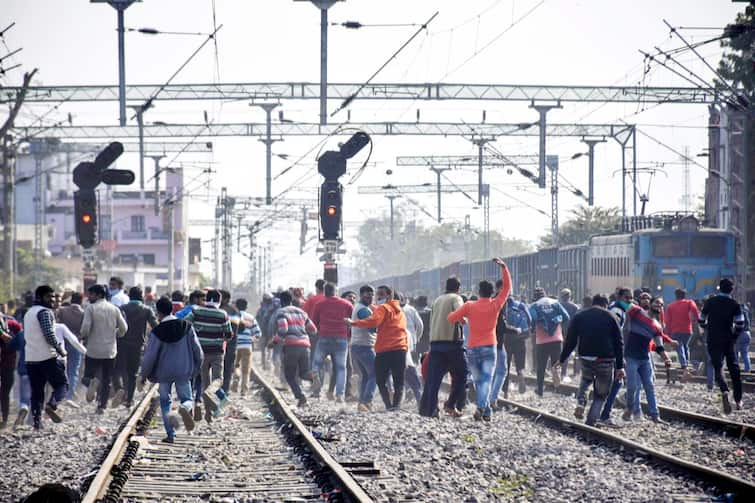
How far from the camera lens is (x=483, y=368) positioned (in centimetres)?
1529

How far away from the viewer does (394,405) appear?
1756 cm

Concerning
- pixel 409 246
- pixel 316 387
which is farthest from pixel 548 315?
pixel 409 246

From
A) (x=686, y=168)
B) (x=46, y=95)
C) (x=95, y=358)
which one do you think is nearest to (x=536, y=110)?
(x=46, y=95)

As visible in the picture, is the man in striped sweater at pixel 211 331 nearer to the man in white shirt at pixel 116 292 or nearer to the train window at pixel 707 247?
the man in white shirt at pixel 116 292

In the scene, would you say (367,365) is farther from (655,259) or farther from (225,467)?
(655,259)

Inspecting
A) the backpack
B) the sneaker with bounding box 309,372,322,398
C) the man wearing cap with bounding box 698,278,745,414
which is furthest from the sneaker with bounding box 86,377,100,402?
the man wearing cap with bounding box 698,278,745,414

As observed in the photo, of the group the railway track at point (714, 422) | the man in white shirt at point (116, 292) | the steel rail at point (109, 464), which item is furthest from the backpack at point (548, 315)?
the man in white shirt at point (116, 292)

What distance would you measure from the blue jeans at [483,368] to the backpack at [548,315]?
4051mm

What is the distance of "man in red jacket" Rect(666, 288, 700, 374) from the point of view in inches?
886

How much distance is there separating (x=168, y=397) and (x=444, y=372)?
375 cm

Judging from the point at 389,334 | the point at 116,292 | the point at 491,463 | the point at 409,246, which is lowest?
the point at 491,463

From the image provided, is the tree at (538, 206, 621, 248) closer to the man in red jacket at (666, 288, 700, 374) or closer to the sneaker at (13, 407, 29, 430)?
the man in red jacket at (666, 288, 700, 374)

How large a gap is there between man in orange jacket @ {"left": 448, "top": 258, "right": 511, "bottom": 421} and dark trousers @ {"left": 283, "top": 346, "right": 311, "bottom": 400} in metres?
3.54

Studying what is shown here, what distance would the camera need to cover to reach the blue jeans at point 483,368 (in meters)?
15.2
